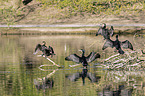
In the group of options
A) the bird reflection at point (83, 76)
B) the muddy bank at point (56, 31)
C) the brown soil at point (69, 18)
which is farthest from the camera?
the brown soil at point (69, 18)

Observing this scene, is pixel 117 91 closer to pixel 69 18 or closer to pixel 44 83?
pixel 44 83

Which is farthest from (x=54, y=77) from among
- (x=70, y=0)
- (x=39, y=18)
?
(x=39, y=18)

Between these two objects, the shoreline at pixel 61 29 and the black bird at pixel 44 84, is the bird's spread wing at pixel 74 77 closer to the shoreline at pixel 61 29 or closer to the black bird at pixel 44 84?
the black bird at pixel 44 84

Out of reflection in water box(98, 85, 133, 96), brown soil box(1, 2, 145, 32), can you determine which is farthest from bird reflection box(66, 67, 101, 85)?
brown soil box(1, 2, 145, 32)

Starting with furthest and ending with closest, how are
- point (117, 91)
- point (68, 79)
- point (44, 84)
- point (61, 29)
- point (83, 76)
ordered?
1. point (61, 29)
2. point (83, 76)
3. point (68, 79)
4. point (44, 84)
5. point (117, 91)

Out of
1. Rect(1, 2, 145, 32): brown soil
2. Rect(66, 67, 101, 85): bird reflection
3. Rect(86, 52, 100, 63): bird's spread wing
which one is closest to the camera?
Rect(66, 67, 101, 85): bird reflection

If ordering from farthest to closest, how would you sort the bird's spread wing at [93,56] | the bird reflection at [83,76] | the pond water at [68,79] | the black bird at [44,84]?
the bird's spread wing at [93,56] → the bird reflection at [83,76] → the black bird at [44,84] → the pond water at [68,79]

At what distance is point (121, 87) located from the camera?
603 inches

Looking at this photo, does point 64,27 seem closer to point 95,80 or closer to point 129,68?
point 129,68

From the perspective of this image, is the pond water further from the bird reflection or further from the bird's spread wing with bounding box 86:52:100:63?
the bird's spread wing with bounding box 86:52:100:63

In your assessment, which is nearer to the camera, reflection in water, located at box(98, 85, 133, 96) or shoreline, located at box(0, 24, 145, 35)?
reflection in water, located at box(98, 85, 133, 96)

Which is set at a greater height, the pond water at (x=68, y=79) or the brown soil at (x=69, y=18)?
the brown soil at (x=69, y=18)

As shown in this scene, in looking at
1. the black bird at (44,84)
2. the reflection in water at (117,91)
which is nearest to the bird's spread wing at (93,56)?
the black bird at (44,84)

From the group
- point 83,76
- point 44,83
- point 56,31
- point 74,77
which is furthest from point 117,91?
point 56,31
